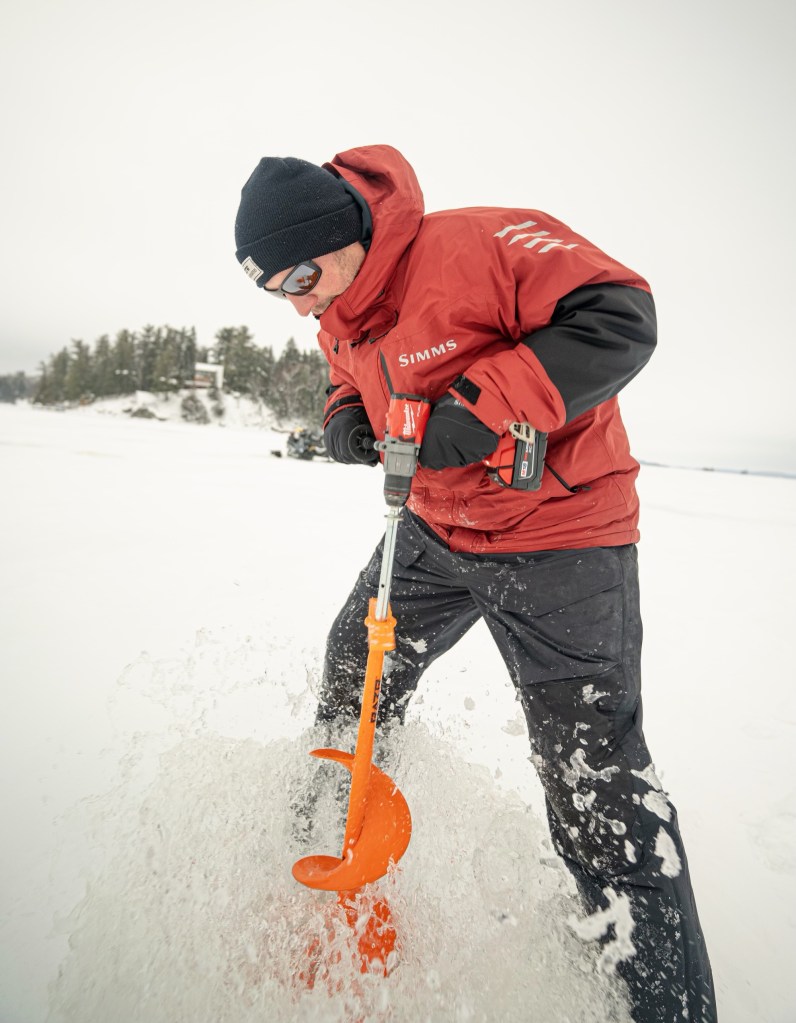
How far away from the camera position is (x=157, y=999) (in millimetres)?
1070

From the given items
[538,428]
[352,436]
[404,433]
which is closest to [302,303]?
[352,436]

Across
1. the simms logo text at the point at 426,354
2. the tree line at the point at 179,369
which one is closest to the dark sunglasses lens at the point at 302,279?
the simms logo text at the point at 426,354

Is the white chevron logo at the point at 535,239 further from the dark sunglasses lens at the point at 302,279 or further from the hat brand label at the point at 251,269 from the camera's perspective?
the hat brand label at the point at 251,269

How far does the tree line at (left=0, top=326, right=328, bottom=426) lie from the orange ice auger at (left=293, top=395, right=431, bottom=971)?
131ft

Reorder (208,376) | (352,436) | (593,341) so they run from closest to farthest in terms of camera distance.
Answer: (593,341) < (352,436) < (208,376)

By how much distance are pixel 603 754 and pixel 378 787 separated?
2.04 ft

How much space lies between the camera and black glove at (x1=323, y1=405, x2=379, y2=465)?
1.44 meters

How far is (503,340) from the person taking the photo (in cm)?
112

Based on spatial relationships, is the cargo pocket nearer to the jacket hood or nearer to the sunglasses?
the jacket hood

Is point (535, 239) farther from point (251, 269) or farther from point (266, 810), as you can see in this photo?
point (266, 810)

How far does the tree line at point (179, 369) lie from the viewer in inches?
1658

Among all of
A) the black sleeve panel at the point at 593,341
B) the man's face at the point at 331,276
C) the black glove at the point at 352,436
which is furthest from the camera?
the black glove at the point at 352,436

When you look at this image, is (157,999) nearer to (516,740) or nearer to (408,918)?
(408,918)

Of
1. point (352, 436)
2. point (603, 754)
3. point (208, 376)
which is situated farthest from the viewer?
point (208, 376)
